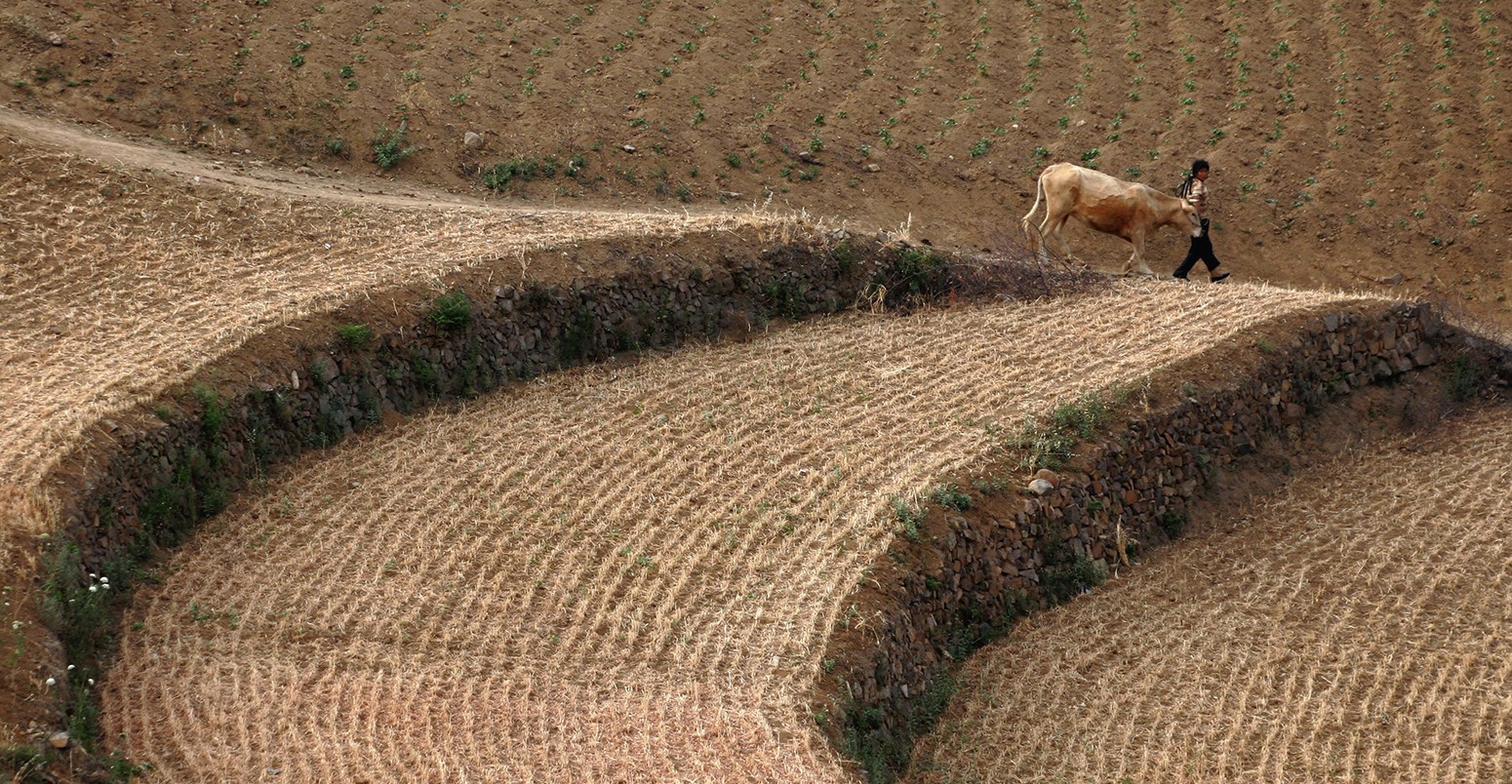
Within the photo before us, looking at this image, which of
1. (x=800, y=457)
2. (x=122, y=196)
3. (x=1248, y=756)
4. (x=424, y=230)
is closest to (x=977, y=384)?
(x=800, y=457)

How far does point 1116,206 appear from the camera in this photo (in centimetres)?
1797

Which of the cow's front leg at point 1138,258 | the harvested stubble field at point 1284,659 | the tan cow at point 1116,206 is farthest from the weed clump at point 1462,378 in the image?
the cow's front leg at point 1138,258

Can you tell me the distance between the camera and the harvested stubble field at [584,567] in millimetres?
8922

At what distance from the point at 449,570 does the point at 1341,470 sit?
9.07 m

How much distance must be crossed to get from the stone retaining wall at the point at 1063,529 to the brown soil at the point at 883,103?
17.3 feet

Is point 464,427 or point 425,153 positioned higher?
point 425,153

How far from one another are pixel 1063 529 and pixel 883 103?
1179 cm

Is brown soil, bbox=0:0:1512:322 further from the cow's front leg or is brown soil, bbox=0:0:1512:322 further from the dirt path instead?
the cow's front leg

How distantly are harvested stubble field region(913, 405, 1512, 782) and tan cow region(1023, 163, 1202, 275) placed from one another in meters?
4.73

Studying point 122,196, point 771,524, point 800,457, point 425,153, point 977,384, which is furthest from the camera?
point 425,153

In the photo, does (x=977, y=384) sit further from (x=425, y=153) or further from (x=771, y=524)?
(x=425, y=153)

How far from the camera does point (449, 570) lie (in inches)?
425

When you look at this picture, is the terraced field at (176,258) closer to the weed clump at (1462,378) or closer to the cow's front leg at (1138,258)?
the cow's front leg at (1138,258)

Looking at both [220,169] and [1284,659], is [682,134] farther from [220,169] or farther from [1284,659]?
[1284,659]
